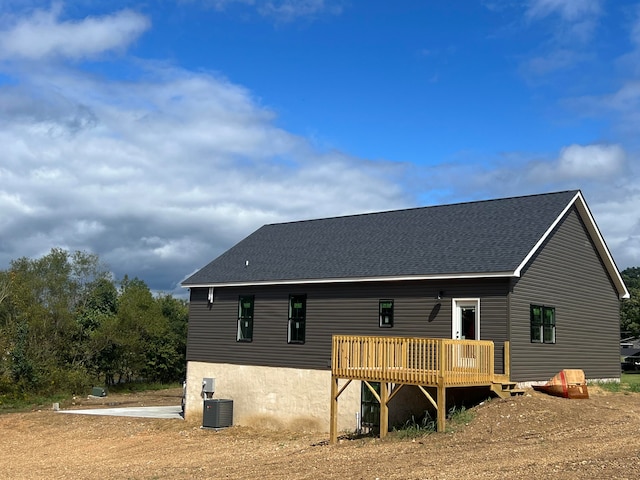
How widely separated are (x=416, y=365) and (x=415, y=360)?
0.53 metres

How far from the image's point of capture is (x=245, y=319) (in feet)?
87.6

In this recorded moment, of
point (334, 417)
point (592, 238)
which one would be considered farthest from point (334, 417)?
point (592, 238)

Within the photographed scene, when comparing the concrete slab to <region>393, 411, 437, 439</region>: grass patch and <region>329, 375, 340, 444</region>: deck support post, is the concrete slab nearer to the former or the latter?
<region>329, 375, 340, 444</region>: deck support post

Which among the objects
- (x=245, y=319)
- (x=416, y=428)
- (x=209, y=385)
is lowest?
(x=416, y=428)

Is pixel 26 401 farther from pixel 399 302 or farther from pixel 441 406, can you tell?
pixel 441 406

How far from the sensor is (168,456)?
1942cm

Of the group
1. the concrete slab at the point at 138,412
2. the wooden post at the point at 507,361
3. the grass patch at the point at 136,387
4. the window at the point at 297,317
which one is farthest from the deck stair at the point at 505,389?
the grass patch at the point at 136,387

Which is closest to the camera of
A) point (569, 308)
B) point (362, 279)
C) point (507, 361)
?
point (507, 361)

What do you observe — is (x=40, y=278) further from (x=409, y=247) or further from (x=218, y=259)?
(x=409, y=247)

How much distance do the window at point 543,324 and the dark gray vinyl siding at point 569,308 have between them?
7.4 inches

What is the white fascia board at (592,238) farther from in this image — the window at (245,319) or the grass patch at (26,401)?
the grass patch at (26,401)

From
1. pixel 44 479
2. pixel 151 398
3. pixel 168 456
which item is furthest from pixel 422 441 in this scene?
pixel 151 398

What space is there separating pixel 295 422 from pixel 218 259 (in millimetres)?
8720

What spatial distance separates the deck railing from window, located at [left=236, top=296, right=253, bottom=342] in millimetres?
6860
